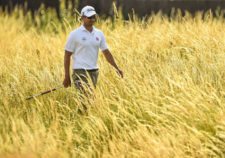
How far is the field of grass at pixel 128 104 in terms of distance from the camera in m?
4.81

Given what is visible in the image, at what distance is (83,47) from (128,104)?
0.76 meters

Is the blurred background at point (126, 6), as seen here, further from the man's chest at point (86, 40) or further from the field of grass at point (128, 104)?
the man's chest at point (86, 40)

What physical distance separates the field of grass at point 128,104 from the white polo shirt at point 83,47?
0.33 m

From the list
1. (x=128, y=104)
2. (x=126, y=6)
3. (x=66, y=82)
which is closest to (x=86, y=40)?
(x=66, y=82)

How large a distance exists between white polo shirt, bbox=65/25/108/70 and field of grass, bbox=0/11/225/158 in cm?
33

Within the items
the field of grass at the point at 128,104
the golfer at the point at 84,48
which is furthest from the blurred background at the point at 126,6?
the golfer at the point at 84,48

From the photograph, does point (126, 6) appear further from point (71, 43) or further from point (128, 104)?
point (128, 104)

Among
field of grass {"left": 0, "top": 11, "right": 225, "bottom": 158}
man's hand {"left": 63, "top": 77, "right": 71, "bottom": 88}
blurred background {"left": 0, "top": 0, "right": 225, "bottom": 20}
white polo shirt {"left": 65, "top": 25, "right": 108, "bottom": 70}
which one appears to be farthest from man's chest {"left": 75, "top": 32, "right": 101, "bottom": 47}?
blurred background {"left": 0, "top": 0, "right": 225, "bottom": 20}

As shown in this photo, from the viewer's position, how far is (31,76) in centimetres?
691

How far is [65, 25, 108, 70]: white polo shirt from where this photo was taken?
6.06 m

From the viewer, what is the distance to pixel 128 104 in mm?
5805

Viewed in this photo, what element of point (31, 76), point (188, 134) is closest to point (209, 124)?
point (188, 134)

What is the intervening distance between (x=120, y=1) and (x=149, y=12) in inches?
26.9

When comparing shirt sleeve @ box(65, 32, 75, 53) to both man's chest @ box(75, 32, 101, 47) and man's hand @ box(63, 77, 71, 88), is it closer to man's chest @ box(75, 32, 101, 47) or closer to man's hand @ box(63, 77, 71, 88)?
man's chest @ box(75, 32, 101, 47)
